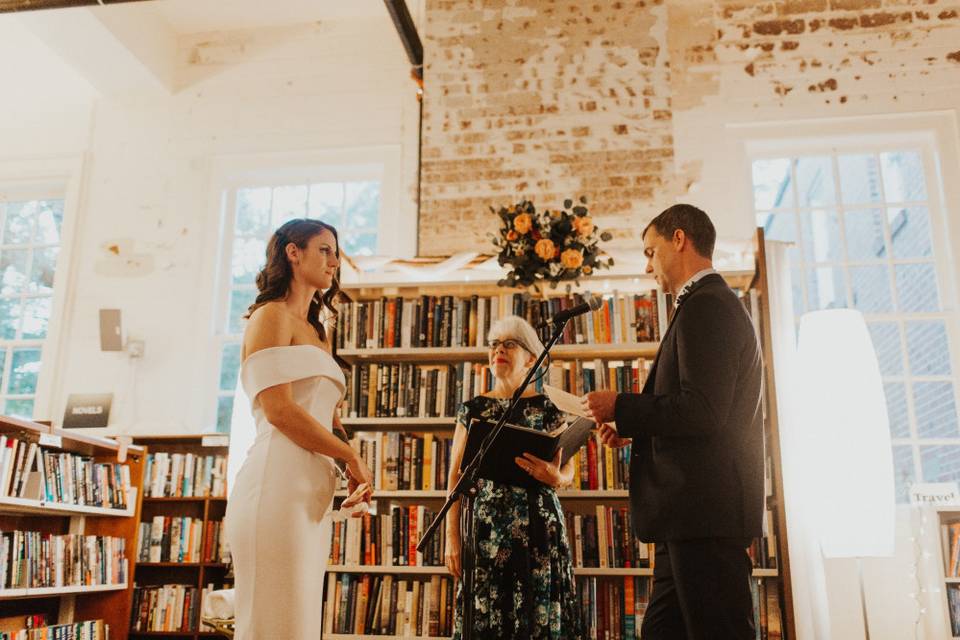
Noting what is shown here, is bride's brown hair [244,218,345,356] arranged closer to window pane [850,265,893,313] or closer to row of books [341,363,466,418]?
row of books [341,363,466,418]

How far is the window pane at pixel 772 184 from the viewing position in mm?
5562

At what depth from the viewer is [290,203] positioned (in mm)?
6160

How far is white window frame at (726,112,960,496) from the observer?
5.05m

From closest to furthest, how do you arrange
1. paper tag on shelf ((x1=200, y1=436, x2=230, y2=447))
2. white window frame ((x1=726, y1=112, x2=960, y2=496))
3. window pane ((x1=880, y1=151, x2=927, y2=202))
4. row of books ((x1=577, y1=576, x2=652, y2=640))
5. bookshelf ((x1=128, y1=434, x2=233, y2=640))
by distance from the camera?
1. row of books ((x1=577, y1=576, x2=652, y2=640))
2. bookshelf ((x1=128, y1=434, x2=233, y2=640))
3. white window frame ((x1=726, y1=112, x2=960, y2=496))
4. paper tag on shelf ((x1=200, y1=436, x2=230, y2=447))
5. window pane ((x1=880, y1=151, x2=927, y2=202))

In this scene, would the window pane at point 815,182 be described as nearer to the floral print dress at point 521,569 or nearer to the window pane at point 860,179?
the window pane at point 860,179

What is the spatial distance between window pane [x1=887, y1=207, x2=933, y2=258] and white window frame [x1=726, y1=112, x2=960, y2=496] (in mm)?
50

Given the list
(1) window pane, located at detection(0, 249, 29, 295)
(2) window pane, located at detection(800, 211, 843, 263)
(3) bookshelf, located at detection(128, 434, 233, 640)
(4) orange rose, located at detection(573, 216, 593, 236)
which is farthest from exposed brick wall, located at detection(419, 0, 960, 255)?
(1) window pane, located at detection(0, 249, 29, 295)

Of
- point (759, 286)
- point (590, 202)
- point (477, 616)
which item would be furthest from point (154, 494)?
point (759, 286)

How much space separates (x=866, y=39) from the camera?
5.51 meters

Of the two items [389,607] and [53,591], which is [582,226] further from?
[53,591]

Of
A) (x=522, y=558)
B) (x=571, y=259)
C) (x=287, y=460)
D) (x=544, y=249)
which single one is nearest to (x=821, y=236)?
(x=571, y=259)

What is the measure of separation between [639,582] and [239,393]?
7.12ft

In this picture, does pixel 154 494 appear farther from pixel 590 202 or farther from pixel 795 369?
pixel 795 369

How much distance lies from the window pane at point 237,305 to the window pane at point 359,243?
2.43 feet
